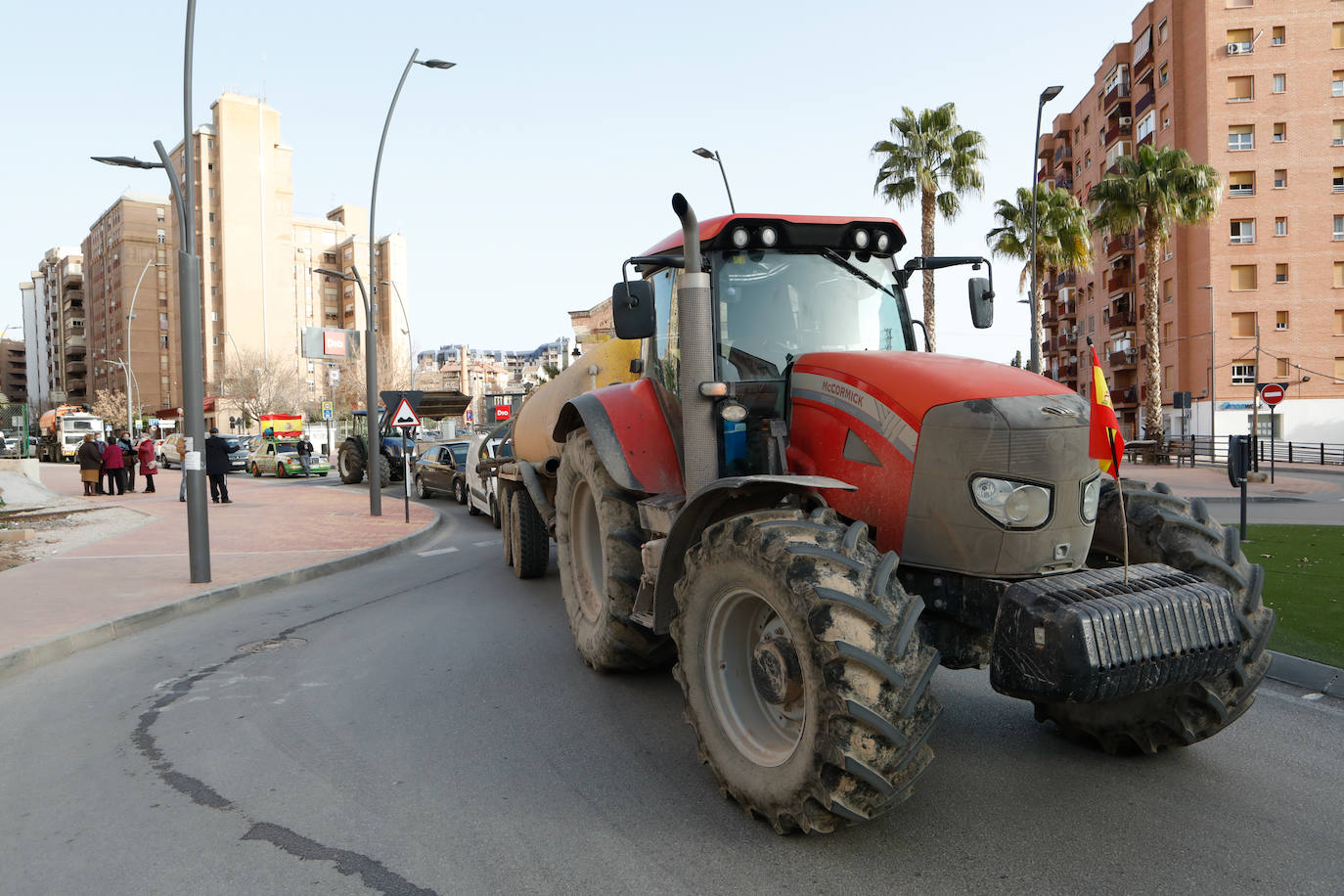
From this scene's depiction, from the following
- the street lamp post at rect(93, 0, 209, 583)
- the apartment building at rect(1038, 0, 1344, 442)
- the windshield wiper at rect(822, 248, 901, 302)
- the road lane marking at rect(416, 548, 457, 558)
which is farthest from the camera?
the apartment building at rect(1038, 0, 1344, 442)

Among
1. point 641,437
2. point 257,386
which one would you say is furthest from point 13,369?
point 641,437

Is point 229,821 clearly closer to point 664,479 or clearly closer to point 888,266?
point 664,479

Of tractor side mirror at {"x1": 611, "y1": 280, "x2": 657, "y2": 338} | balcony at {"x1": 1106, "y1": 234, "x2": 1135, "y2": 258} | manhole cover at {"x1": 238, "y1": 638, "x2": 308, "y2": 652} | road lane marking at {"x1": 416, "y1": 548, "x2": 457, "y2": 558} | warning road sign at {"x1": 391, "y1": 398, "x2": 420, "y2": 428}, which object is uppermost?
balcony at {"x1": 1106, "y1": 234, "x2": 1135, "y2": 258}

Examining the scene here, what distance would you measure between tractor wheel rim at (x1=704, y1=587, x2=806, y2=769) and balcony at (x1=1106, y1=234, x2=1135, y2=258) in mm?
61217

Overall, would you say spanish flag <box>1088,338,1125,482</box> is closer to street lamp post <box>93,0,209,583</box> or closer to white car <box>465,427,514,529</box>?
street lamp post <box>93,0,209,583</box>

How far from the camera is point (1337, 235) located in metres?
47.2

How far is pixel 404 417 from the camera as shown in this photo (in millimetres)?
18562

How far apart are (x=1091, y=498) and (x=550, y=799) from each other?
2.67 metres

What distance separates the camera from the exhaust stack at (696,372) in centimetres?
440

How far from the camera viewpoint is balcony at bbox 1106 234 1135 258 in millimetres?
57688

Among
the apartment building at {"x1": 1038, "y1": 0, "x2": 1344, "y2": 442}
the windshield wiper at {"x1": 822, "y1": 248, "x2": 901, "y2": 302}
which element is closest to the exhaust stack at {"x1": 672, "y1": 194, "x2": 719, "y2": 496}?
the windshield wiper at {"x1": 822, "y1": 248, "x2": 901, "y2": 302}

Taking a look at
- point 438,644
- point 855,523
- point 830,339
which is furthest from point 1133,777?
point 438,644

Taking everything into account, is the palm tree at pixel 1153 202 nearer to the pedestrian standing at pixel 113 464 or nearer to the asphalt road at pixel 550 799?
the asphalt road at pixel 550 799

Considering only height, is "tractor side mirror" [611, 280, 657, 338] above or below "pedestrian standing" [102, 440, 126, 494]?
above
